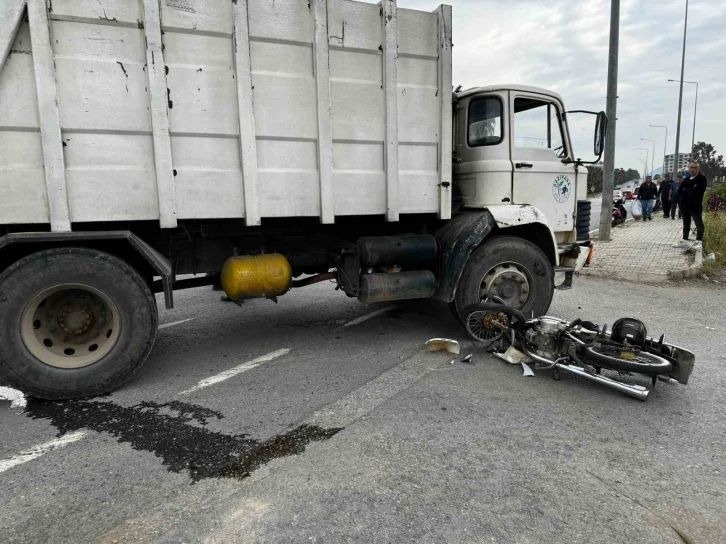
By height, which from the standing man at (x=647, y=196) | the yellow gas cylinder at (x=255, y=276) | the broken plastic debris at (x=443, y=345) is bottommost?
the broken plastic debris at (x=443, y=345)

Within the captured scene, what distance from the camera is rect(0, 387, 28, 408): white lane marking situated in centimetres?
381

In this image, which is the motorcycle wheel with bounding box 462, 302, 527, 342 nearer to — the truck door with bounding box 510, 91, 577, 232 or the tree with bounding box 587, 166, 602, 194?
the truck door with bounding box 510, 91, 577, 232

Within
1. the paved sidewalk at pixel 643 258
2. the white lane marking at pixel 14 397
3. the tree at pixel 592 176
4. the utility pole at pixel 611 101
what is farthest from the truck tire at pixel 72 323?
the utility pole at pixel 611 101

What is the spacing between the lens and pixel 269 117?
4289 mm

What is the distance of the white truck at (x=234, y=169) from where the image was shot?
3.71 metres

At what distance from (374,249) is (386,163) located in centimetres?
85

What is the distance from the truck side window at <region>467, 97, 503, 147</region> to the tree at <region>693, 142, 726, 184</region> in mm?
65311

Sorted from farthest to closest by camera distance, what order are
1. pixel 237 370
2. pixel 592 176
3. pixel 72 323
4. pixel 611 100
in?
pixel 592 176
pixel 611 100
pixel 237 370
pixel 72 323

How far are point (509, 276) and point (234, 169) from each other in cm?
300

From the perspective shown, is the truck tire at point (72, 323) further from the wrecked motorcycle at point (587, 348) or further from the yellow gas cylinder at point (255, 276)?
the wrecked motorcycle at point (587, 348)

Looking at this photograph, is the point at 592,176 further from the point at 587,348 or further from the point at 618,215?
the point at 587,348

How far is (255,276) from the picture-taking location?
15.4ft

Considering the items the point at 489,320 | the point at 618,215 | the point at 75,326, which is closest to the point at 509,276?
the point at 489,320

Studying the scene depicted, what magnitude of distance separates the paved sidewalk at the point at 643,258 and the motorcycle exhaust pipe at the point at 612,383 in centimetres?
571
